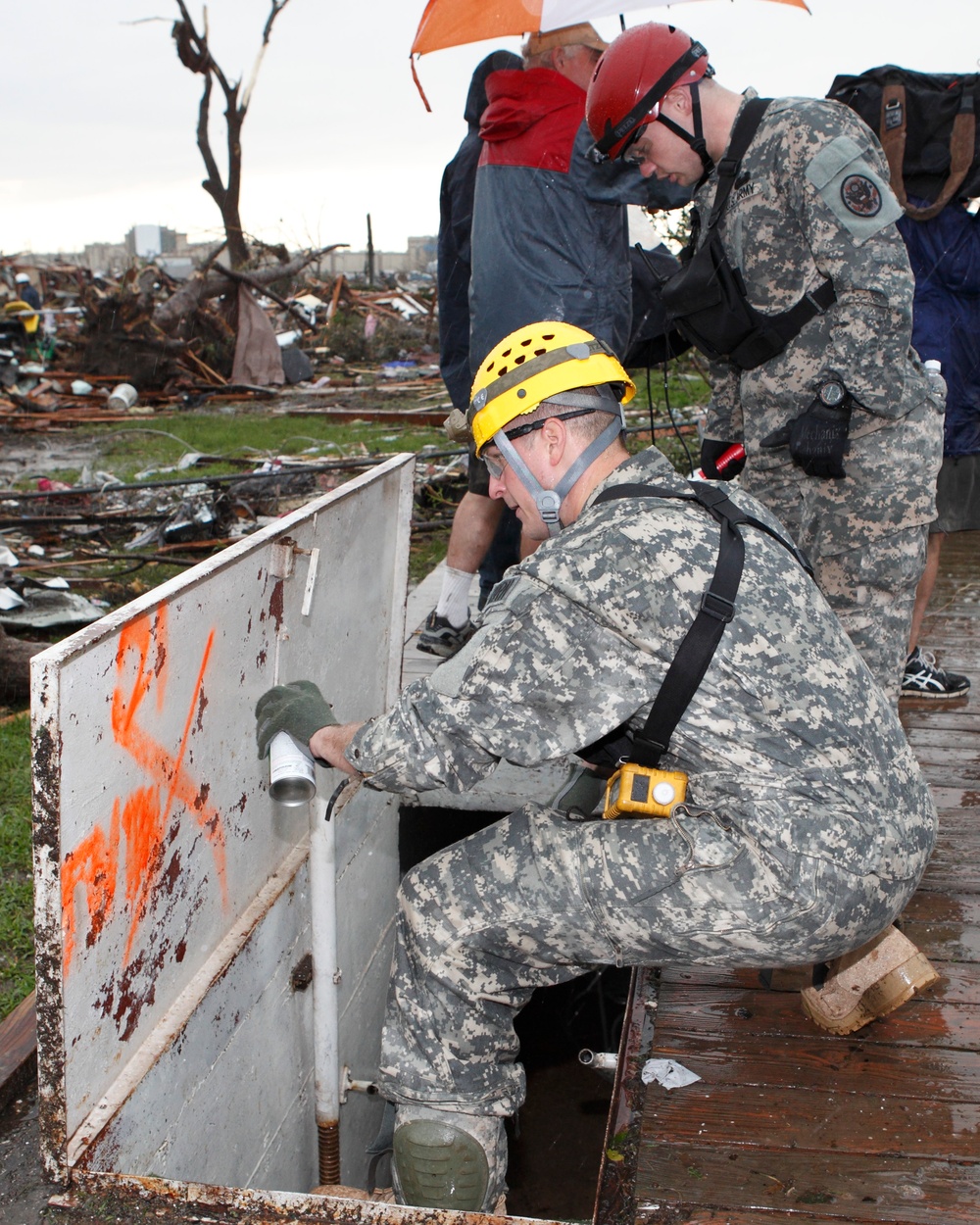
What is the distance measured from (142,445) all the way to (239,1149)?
10.8 meters

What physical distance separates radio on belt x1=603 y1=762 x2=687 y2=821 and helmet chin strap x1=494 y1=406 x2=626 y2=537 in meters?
0.49

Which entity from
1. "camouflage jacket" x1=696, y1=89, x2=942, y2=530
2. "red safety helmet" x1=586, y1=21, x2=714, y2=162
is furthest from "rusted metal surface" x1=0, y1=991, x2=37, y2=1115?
"red safety helmet" x1=586, y1=21, x2=714, y2=162

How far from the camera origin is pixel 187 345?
1745 centimetres

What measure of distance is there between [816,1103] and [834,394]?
1697mm

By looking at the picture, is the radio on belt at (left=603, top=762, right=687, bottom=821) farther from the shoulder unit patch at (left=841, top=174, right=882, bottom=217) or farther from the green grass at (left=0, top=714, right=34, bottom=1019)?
the green grass at (left=0, top=714, right=34, bottom=1019)

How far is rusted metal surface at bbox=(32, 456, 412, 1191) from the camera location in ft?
5.73

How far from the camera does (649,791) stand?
201cm

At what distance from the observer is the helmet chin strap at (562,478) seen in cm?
214

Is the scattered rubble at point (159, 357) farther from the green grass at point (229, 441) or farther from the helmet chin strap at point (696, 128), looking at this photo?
the helmet chin strap at point (696, 128)

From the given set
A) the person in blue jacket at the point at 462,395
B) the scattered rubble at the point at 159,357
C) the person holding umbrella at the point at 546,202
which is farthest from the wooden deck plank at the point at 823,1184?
the scattered rubble at the point at 159,357

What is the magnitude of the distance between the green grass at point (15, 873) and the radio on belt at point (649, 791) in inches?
85.2

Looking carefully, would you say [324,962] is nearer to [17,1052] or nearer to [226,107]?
[17,1052]

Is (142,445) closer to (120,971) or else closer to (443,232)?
(443,232)

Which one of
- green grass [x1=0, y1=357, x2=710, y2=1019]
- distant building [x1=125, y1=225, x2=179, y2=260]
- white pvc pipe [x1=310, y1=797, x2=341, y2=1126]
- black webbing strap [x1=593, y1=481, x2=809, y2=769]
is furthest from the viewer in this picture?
distant building [x1=125, y1=225, x2=179, y2=260]
